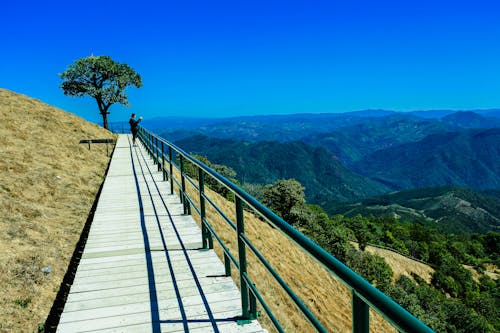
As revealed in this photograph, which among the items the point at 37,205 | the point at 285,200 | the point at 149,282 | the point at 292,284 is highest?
the point at 37,205

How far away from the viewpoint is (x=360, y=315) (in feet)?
5.74

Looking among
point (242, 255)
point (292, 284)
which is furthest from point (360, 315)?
point (292, 284)

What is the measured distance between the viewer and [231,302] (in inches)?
169

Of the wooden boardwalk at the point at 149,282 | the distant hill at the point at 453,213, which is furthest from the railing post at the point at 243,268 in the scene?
the distant hill at the point at 453,213

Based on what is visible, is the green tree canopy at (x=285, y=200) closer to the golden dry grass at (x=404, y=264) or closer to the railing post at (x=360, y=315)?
the golden dry grass at (x=404, y=264)

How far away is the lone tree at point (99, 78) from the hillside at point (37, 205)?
19.5 m

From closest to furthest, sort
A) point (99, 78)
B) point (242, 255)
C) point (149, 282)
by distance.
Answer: point (242, 255) → point (149, 282) → point (99, 78)

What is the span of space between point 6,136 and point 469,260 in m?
93.5

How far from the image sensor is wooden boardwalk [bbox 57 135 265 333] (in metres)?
3.94

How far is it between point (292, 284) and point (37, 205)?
25.3ft

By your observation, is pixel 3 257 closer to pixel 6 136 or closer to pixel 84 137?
pixel 6 136

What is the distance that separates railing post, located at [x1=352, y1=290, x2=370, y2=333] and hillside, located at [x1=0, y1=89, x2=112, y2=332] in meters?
4.40

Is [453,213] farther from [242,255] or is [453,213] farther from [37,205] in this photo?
[242,255]

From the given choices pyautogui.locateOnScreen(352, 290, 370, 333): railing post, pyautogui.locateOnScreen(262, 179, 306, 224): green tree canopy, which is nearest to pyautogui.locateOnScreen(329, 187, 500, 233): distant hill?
pyautogui.locateOnScreen(262, 179, 306, 224): green tree canopy
